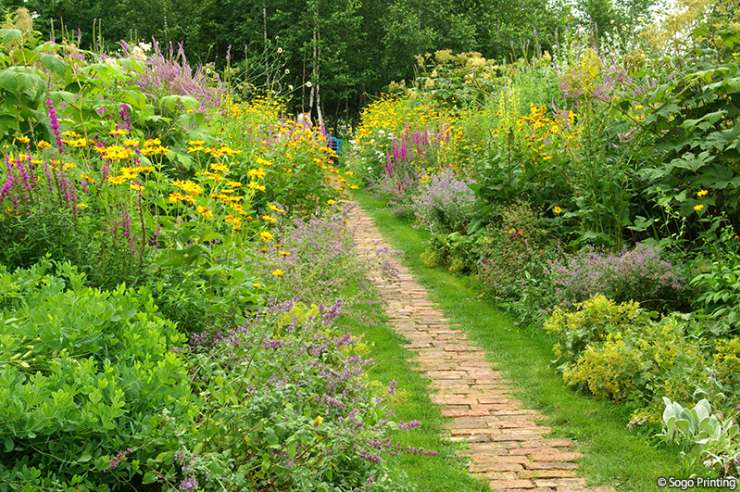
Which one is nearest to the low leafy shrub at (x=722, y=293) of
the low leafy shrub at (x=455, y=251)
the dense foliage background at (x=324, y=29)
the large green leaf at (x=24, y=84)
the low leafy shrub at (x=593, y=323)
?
the low leafy shrub at (x=593, y=323)

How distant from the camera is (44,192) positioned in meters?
4.26

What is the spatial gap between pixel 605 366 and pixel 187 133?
13.7 ft

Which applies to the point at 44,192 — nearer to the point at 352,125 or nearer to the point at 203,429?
the point at 203,429

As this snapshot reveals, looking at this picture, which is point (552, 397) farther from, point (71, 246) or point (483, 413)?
point (71, 246)

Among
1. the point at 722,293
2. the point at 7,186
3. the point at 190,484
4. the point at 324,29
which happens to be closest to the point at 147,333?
the point at 190,484

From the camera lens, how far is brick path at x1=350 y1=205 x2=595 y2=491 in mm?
4152

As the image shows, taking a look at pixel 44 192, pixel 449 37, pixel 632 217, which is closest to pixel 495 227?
pixel 632 217

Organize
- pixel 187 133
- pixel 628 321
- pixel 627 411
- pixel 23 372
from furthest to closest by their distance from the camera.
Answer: pixel 187 133 → pixel 628 321 → pixel 627 411 → pixel 23 372

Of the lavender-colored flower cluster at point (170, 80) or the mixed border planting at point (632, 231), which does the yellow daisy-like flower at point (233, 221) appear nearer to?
the mixed border planting at point (632, 231)

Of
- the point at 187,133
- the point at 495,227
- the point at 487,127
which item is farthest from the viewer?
the point at 487,127

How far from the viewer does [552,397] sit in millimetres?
5238

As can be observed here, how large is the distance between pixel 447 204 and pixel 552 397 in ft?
15.6

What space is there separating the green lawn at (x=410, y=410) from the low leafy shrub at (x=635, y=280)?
1496mm

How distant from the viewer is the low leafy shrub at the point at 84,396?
2562 mm
